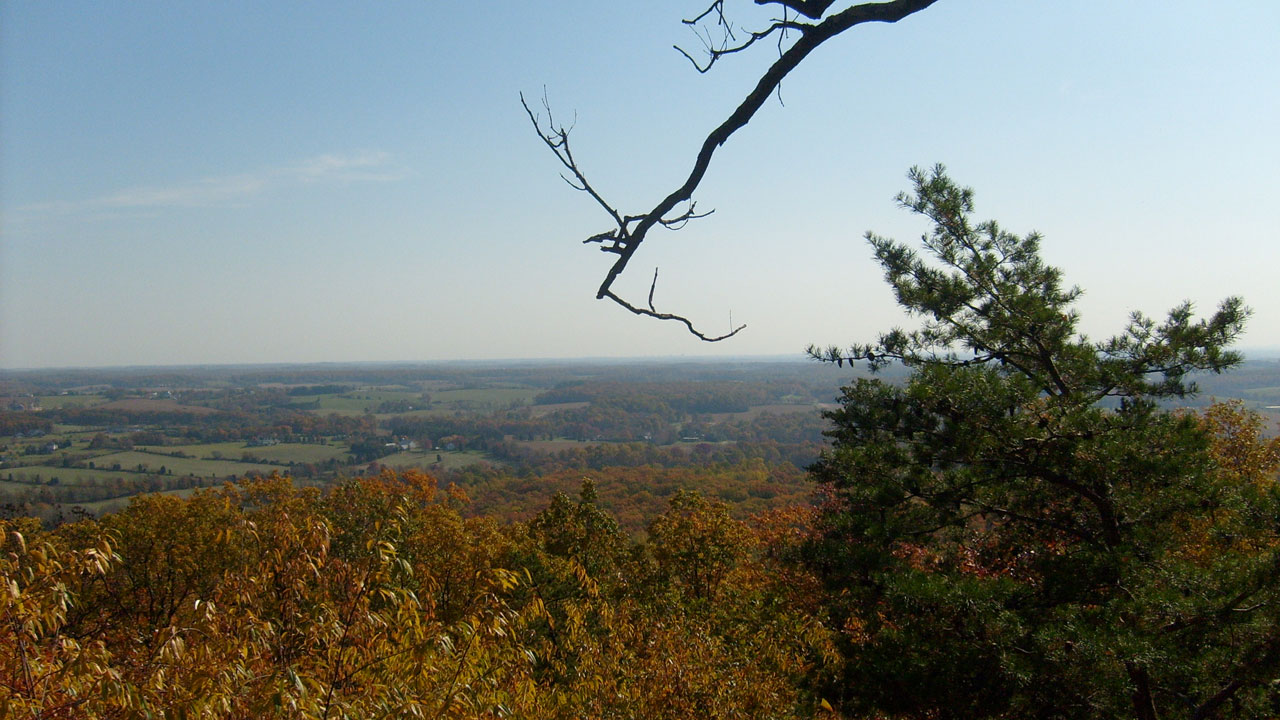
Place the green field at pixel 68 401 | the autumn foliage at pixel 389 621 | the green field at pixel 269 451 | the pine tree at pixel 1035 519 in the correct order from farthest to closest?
1. the green field at pixel 68 401
2. the green field at pixel 269 451
3. the pine tree at pixel 1035 519
4. the autumn foliage at pixel 389 621

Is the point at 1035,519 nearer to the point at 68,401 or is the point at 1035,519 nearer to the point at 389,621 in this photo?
the point at 389,621

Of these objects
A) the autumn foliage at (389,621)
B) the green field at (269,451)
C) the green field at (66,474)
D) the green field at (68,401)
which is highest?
the autumn foliage at (389,621)

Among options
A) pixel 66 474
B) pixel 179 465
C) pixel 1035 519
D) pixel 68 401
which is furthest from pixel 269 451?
pixel 1035 519

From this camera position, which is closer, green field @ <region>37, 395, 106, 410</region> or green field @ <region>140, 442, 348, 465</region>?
green field @ <region>140, 442, 348, 465</region>

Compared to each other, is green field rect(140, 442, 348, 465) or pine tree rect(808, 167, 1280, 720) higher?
pine tree rect(808, 167, 1280, 720)

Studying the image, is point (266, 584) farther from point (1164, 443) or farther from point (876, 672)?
point (1164, 443)

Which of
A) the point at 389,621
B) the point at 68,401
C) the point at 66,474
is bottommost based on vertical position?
the point at 66,474

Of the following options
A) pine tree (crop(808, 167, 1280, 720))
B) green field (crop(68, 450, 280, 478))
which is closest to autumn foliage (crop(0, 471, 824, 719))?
pine tree (crop(808, 167, 1280, 720))

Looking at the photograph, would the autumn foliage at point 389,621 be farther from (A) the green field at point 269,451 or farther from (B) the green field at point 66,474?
(A) the green field at point 269,451

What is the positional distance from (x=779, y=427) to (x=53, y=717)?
90.2 metres

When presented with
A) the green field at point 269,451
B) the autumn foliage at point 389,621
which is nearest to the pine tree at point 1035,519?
the autumn foliage at point 389,621

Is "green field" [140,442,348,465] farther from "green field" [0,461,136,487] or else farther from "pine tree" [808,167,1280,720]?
"pine tree" [808,167,1280,720]

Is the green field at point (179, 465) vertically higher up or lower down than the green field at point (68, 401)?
lower down

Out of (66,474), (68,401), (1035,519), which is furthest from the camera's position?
(68,401)
